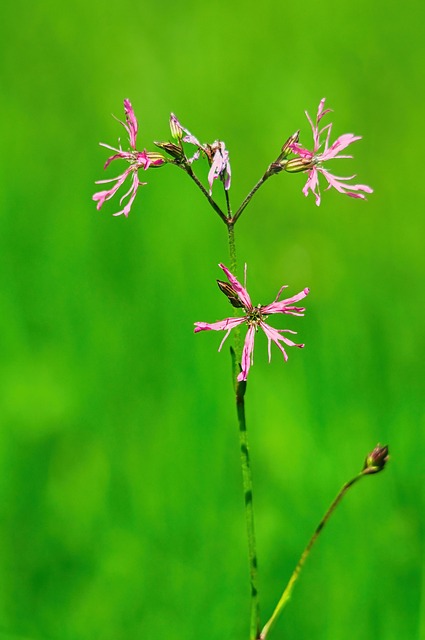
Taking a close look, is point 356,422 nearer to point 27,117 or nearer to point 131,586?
point 131,586

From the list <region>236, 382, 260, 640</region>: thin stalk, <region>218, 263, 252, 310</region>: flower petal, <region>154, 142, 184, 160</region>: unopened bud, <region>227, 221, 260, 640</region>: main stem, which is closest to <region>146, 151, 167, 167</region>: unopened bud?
<region>154, 142, 184, 160</region>: unopened bud

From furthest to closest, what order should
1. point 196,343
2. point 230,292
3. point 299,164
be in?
1. point 196,343
2. point 299,164
3. point 230,292

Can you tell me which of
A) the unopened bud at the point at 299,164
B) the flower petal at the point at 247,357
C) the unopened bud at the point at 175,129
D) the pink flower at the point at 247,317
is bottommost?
the flower petal at the point at 247,357

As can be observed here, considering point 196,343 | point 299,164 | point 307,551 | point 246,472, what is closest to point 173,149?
point 299,164

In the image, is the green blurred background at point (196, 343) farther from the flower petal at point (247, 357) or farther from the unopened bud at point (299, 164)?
the unopened bud at point (299, 164)

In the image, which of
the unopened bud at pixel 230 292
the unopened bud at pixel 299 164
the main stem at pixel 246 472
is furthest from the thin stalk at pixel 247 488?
the unopened bud at pixel 299 164

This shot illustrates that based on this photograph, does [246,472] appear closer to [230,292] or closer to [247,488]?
[247,488]

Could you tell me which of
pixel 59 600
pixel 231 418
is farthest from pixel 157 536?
pixel 231 418

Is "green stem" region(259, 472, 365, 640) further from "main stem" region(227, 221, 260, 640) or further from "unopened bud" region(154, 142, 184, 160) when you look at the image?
"unopened bud" region(154, 142, 184, 160)

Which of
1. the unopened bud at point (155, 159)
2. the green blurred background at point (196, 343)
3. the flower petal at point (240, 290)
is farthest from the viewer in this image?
the green blurred background at point (196, 343)
